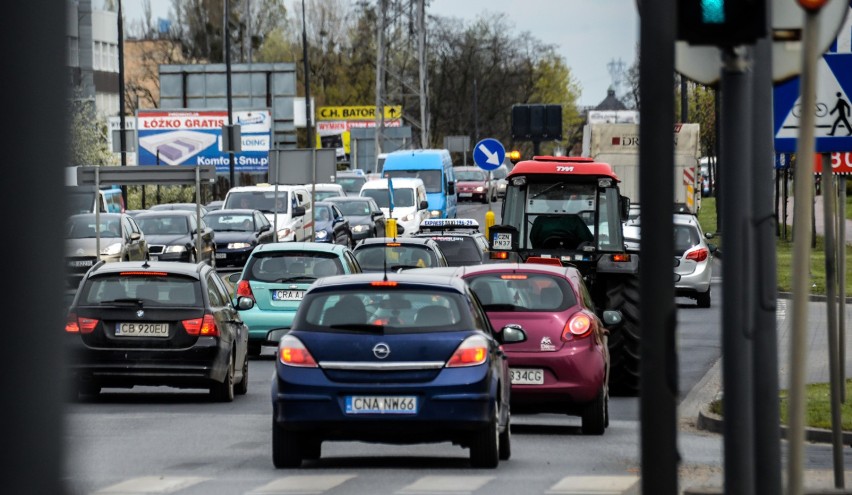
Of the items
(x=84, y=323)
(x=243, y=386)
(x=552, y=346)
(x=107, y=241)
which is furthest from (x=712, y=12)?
(x=107, y=241)

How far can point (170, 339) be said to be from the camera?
56.0 feet

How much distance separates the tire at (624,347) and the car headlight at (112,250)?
747 inches

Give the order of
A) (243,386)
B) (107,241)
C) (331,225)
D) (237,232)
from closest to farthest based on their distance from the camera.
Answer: (243,386)
(107,241)
(237,232)
(331,225)

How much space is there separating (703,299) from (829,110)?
2236 centimetres

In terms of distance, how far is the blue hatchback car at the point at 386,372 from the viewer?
449 inches

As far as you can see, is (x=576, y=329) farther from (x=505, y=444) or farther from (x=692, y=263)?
(x=692, y=263)

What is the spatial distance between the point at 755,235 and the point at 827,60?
11.1 ft

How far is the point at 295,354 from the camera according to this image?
1160 cm

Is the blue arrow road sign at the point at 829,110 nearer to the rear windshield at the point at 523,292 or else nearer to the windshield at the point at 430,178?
the rear windshield at the point at 523,292

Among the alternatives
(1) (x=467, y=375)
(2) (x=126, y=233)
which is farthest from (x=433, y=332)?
(2) (x=126, y=233)

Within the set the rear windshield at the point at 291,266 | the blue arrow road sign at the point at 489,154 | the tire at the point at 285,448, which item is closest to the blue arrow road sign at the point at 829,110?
the tire at the point at 285,448

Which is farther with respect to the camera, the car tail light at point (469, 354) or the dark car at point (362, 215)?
the dark car at point (362, 215)

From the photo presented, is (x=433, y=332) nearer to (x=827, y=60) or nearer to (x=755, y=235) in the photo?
(x=827, y=60)

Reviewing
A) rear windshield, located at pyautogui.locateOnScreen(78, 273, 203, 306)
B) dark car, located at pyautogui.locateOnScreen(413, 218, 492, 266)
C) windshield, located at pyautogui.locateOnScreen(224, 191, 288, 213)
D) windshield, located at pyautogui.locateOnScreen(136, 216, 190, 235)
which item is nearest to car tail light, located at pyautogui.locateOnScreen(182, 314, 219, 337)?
rear windshield, located at pyautogui.locateOnScreen(78, 273, 203, 306)
